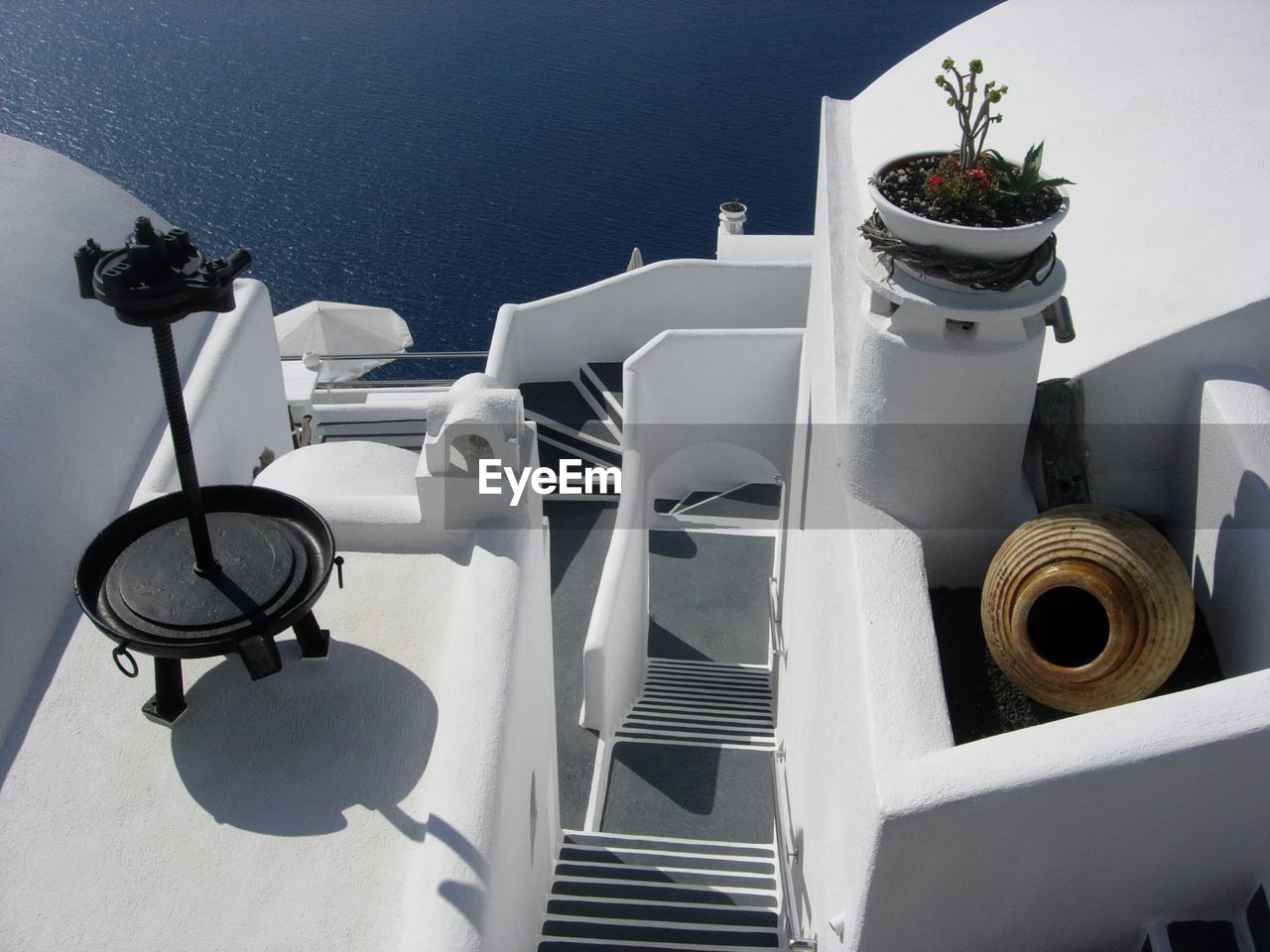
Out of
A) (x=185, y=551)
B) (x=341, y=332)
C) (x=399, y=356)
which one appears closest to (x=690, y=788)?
(x=185, y=551)

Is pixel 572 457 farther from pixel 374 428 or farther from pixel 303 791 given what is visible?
pixel 303 791

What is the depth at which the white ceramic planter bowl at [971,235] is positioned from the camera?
21.6ft

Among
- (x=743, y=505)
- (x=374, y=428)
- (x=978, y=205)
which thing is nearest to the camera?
(x=978, y=205)

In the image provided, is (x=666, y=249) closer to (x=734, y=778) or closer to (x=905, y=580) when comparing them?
(x=734, y=778)

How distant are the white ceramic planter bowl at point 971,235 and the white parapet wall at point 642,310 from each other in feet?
36.2

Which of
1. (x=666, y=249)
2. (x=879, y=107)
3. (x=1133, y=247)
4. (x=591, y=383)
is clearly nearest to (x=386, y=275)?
(x=666, y=249)

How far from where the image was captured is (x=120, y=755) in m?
6.22

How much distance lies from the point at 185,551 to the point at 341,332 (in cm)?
1963

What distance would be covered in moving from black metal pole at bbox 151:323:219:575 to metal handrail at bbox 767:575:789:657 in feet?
26.4

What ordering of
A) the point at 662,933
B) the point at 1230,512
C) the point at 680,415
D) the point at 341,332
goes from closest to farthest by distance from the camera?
the point at 1230,512, the point at 662,933, the point at 680,415, the point at 341,332

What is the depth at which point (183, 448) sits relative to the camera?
5.66 meters

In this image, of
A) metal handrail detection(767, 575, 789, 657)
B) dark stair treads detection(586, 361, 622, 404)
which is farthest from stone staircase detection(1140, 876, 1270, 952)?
dark stair treads detection(586, 361, 622, 404)

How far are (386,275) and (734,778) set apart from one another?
27.8m

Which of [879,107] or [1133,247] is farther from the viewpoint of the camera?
[879,107]
